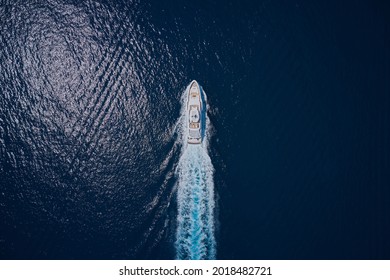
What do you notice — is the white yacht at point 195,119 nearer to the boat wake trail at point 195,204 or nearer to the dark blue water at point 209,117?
the boat wake trail at point 195,204

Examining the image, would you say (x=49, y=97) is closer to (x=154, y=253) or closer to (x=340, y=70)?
(x=154, y=253)

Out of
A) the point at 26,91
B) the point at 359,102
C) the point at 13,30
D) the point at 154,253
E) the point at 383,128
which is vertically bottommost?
the point at 154,253

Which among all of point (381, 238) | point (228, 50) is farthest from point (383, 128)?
point (228, 50)

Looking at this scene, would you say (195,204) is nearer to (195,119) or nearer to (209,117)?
(195,119)

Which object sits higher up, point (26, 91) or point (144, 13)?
point (144, 13)

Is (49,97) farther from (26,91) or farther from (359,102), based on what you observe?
(359,102)

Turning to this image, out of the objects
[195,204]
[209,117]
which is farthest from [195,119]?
[195,204]

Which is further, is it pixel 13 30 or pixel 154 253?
pixel 13 30
